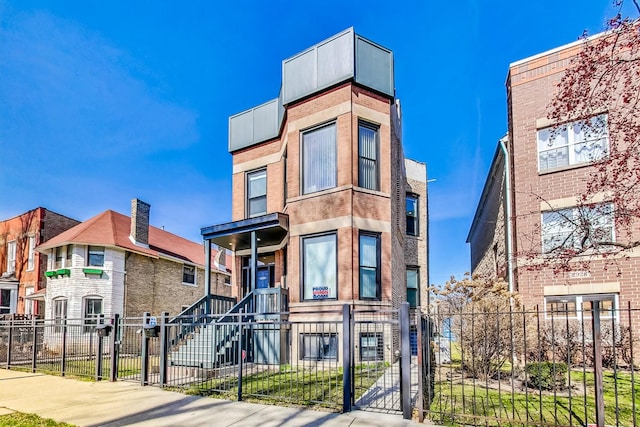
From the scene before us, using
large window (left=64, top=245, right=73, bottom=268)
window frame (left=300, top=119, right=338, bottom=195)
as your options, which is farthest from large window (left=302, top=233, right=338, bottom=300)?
large window (left=64, top=245, right=73, bottom=268)

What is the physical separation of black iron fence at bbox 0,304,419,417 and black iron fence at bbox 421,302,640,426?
0.76 m

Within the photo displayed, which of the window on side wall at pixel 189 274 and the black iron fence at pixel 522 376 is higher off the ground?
the window on side wall at pixel 189 274

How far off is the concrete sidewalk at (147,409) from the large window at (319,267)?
494 cm

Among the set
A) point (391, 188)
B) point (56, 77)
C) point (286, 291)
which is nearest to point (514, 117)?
point (391, 188)

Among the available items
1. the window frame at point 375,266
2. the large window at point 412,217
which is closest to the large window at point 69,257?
the window frame at point 375,266

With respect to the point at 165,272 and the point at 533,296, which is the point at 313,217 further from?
the point at 165,272

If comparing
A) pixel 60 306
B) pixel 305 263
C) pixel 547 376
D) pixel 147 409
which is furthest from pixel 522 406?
pixel 60 306

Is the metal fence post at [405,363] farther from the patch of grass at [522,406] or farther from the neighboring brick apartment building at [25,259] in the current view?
the neighboring brick apartment building at [25,259]

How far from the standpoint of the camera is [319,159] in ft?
42.5

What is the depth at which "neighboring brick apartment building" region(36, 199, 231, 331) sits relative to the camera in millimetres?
20516

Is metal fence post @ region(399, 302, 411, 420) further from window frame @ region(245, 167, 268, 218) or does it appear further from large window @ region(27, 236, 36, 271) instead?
large window @ region(27, 236, 36, 271)

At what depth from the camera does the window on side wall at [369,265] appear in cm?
1194

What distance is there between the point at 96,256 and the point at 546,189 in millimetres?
20446

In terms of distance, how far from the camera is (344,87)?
1250 centimetres
